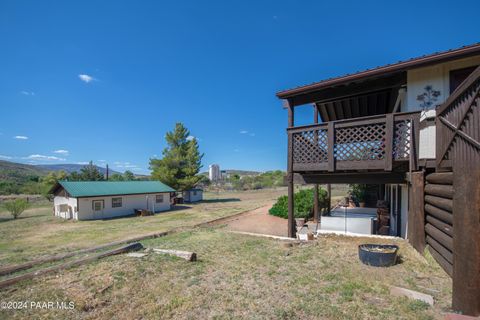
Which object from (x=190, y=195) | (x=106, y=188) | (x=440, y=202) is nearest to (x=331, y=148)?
(x=440, y=202)

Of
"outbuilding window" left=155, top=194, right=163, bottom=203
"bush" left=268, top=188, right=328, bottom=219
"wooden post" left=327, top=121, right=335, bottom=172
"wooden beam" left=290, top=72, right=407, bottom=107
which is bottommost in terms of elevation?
"outbuilding window" left=155, top=194, right=163, bottom=203

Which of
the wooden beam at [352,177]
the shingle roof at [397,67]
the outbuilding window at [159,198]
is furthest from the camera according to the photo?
the outbuilding window at [159,198]

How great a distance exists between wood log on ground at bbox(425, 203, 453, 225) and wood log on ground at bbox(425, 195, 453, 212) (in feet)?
0.24

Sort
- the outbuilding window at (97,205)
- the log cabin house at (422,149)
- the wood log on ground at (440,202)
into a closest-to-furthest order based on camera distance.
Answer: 1. the log cabin house at (422,149)
2. the wood log on ground at (440,202)
3. the outbuilding window at (97,205)

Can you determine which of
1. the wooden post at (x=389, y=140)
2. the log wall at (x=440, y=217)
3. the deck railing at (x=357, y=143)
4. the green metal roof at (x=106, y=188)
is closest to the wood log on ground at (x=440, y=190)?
the log wall at (x=440, y=217)

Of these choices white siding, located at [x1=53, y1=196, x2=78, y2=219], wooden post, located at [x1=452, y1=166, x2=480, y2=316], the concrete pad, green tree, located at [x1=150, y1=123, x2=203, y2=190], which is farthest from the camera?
green tree, located at [x1=150, y1=123, x2=203, y2=190]

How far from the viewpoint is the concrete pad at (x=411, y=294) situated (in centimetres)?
325

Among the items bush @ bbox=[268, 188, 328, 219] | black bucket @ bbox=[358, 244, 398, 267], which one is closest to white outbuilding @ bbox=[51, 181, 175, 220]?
bush @ bbox=[268, 188, 328, 219]

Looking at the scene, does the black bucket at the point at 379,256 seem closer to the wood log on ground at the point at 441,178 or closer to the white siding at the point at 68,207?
the wood log on ground at the point at 441,178

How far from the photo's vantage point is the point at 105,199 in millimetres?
18984

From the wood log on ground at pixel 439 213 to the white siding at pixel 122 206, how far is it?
20.1 m

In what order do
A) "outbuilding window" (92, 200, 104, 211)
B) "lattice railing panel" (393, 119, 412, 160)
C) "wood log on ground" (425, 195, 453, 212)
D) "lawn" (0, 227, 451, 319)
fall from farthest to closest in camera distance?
"outbuilding window" (92, 200, 104, 211) < "lattice railing panel" (393, 119, 412, 160) < "wood log on ground" (425, 195, 453, 212) < "lawn" (0, 227, 451, 319)

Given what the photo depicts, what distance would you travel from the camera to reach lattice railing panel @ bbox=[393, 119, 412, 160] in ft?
18.2

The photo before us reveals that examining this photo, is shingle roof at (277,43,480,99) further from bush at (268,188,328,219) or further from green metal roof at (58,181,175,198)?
green metal roof at (58,181,175,198)
